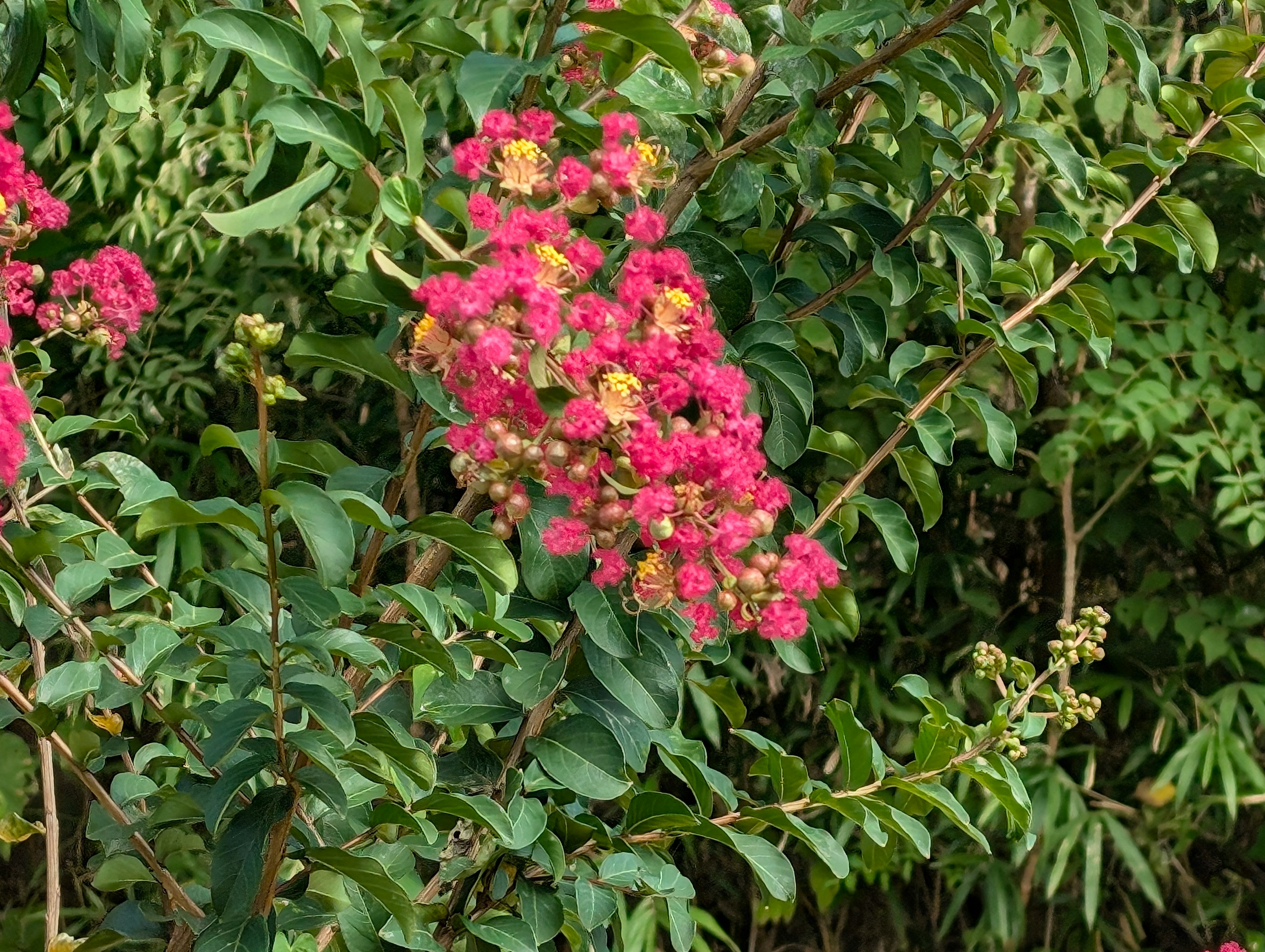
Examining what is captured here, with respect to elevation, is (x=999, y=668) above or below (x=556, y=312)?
below

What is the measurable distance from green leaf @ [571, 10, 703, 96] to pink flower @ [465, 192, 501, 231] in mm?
114

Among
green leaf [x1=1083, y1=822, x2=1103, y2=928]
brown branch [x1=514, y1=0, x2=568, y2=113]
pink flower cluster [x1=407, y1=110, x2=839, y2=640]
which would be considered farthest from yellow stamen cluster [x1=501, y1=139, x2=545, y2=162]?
green leaf [x1=1083, y1=822, x2=1103, y2=928]

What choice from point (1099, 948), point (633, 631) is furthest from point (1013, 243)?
point (633, 631)

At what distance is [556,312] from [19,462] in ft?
0.98

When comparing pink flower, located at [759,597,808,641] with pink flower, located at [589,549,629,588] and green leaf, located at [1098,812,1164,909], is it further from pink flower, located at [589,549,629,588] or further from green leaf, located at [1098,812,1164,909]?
green leaf, located at [1098,812,1164,909]

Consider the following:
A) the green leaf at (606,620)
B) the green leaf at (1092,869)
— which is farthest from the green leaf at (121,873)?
the green leaf at (1092,869)

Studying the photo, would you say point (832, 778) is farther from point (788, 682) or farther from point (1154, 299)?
point (1154, 299)

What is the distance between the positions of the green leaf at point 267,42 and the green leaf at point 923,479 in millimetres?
550

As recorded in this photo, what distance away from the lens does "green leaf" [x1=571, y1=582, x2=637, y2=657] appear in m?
0.71

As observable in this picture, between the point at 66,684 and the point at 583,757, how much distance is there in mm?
315

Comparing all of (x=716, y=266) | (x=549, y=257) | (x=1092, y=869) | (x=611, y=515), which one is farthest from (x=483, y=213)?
(x=1092, y=869)

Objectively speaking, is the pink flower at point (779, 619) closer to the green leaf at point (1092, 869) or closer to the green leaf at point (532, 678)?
the green leaf at point (532, 678)

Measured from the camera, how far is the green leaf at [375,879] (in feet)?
2.29

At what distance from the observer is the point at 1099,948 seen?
189cm
